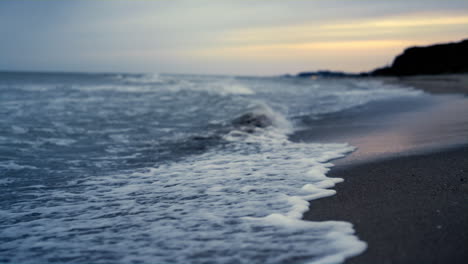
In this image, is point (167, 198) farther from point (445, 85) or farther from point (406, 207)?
point (445, 85)

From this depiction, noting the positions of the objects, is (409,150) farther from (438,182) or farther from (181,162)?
(181,162)

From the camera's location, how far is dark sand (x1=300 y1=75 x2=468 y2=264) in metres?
2.21

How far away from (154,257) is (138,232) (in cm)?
46

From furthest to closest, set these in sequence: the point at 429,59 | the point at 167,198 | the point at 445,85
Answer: the point at 429,59 < the point at 445,85 < the point at 167,198

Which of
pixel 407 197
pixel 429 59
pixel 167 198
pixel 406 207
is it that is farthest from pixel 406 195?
pixel 429 59

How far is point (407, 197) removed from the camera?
10.1 ft

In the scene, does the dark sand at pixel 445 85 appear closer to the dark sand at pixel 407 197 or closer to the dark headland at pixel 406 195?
the dark headland at pixel 406 195

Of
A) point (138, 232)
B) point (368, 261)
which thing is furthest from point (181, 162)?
point (368, 261)

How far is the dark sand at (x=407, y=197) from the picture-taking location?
7.26 feet

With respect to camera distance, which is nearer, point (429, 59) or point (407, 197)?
point (407, 197)

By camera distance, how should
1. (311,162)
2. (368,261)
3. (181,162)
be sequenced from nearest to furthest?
1. (368,261)
2. (311,162)
3. (181,162)

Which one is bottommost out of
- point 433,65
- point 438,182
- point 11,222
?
point 11,222

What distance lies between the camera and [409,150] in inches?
192

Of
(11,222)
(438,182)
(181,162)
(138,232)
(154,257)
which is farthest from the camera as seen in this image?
(181,162)
